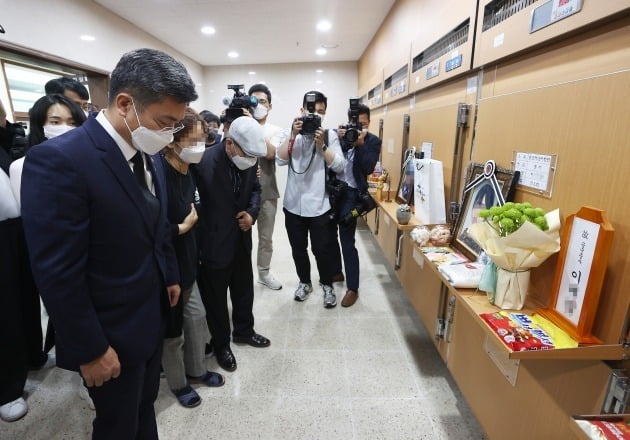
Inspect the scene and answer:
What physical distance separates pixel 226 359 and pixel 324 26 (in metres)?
4.24

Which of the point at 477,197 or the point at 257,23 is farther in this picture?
the point at 257,23

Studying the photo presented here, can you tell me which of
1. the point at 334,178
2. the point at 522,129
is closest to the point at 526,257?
the point at 522,129

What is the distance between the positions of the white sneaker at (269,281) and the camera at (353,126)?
4.55ft

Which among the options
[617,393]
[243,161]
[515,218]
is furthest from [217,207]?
[617,393]

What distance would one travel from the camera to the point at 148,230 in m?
0.94

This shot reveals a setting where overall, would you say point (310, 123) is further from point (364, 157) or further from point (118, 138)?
point (118, 138)

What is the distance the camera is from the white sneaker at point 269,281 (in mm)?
2832

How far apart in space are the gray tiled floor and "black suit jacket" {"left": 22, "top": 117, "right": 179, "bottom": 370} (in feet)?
2.74

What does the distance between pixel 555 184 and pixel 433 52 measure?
5.30 feet

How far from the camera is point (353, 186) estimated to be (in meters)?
2.53

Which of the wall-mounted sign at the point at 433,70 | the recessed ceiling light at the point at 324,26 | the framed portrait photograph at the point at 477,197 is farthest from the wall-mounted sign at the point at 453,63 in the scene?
the recessed ceiling light at the point at 324,26

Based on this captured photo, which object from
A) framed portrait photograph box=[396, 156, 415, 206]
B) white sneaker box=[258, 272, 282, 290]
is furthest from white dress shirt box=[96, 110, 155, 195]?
white sneaker box=[258, 272, 282, 290]

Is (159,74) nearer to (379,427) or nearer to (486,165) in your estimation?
(486,165)

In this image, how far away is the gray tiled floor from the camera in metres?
1.50
